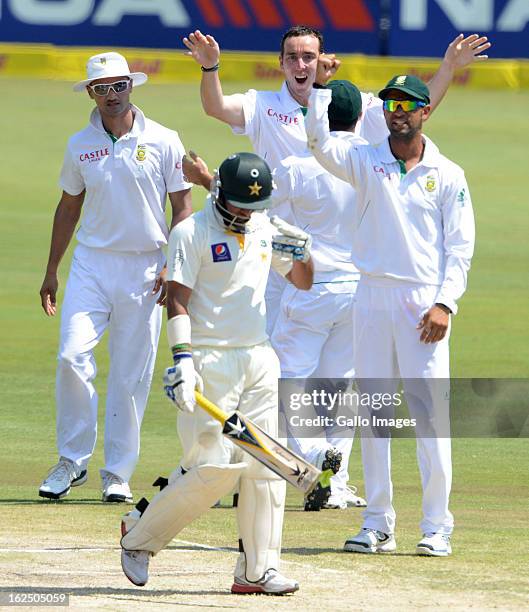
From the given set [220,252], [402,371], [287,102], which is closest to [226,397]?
[220,252]

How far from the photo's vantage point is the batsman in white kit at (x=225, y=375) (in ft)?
23.4

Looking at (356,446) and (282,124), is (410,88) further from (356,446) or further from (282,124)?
(356,446)

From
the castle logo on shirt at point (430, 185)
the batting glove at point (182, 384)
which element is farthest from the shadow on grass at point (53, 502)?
the castle logo on shirt at point (430, 185)

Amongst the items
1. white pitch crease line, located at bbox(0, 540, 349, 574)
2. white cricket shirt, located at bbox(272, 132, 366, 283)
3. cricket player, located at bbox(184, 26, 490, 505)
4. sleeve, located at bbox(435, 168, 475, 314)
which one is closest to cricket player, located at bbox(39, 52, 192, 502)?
cricket player, located at bbox(184, 26, 490, 505)

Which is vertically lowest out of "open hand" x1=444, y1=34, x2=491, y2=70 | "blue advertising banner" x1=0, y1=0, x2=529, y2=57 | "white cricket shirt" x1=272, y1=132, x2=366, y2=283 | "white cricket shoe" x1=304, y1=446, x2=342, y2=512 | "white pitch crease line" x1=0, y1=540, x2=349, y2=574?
"blue advertising banner" x1=0, y1=0, x2=529, y2=57

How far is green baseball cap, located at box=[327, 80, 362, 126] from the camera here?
9477 millimetres

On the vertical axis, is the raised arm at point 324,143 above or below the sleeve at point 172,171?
above

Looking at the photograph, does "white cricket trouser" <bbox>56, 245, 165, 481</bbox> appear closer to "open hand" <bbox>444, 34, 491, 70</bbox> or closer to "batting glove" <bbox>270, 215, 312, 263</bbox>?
"open hand" <bbox>444, 34, 491, 70</bbox>

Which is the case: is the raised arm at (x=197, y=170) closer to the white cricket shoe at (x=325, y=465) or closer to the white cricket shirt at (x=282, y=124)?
the white cricket shoe at (x=325, y=465)

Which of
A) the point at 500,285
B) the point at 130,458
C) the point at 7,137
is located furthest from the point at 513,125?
the point at 130,458

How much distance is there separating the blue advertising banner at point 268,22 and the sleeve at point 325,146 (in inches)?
916

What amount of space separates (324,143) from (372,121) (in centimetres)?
196

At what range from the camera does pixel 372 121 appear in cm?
1014

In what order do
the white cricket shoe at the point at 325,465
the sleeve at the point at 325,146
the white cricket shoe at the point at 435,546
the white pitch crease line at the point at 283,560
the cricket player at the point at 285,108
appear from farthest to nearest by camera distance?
1. the cricket player at the point at 285,108
2. the white cricket shoe at the point at 325,465
3. the sleeve at the point at 325,146
4. the white cricket shoe at the point at 435,546
5. the white pitch crease line at the point at 283,560
